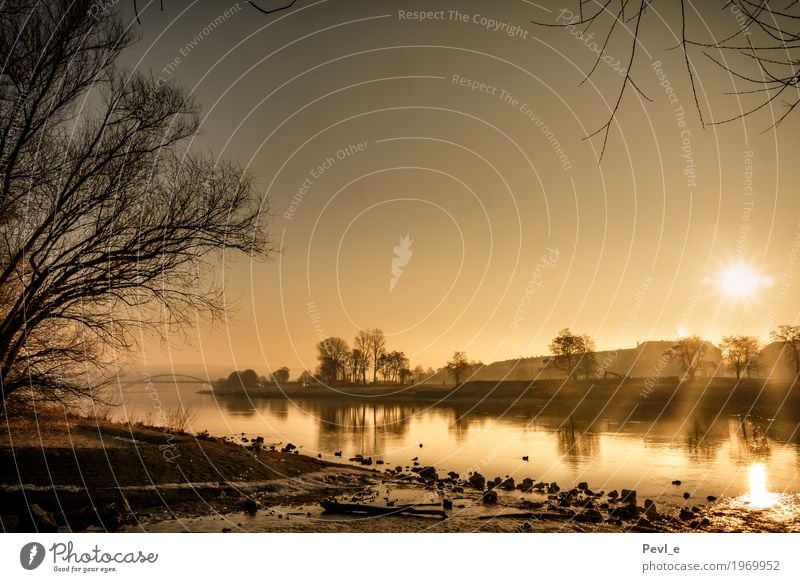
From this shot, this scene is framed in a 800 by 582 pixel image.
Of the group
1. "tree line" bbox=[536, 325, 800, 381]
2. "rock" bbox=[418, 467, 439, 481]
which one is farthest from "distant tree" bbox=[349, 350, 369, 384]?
"tree line" bbox=[536, 325, 800, 381]

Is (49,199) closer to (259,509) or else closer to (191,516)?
(191,516)

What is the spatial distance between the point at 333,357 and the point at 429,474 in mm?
23578

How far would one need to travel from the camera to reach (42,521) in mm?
8578

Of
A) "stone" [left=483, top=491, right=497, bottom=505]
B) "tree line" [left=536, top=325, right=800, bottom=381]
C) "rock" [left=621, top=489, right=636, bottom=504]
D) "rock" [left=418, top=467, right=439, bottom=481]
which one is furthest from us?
"tree line" [left=536, top=325, right=800, bottom=381]

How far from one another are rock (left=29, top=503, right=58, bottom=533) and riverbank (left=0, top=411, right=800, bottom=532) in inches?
0.6

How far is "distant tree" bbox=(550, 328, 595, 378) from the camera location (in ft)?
261

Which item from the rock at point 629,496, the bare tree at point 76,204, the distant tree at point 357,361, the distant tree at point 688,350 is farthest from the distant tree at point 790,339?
the bare tree at point 76,204

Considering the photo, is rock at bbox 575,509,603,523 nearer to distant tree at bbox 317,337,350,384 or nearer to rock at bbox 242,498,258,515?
rock at bbox 242,498,258,515

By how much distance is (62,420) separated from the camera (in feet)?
40.8

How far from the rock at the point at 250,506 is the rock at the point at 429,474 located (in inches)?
214

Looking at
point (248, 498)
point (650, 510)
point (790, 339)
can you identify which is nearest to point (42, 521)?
point (248, 498)

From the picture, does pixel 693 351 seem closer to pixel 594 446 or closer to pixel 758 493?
pixel 594 446

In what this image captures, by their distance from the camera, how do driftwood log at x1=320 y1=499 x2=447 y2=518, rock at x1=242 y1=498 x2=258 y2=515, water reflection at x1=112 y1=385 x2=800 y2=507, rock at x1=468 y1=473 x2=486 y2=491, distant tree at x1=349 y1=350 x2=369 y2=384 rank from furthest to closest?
distant tree at x1=349 y1=350 x2=369 y2=384 → water reflection at x1=112 y1=385 x2=800 y2=507 → rock at x1=468 y1=473 x2=486 y2=491 → driftwood log at x1=320 y1=499 x2=447 y2=518 → rock at x1=242 y1=498 x2=258 y2=515

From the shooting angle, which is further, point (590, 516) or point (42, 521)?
point (590, 516)
